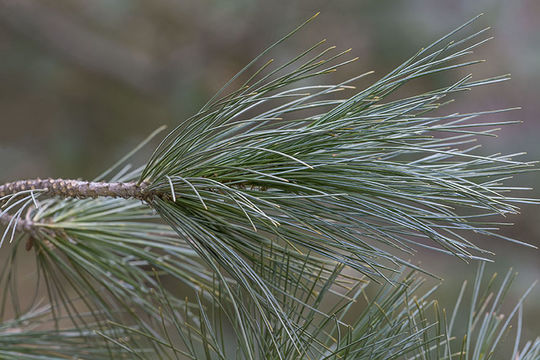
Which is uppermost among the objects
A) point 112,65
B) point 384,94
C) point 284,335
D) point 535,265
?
point 112,65

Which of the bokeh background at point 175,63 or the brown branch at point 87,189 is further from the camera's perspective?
the bokeh background at point 175,63

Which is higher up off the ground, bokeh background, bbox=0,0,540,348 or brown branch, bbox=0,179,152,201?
bokeh background, bbox=0,0,540,348

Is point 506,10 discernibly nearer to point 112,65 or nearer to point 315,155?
point 112,65

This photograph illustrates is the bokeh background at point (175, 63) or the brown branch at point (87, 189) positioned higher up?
the bokeh background at point (175, 63)

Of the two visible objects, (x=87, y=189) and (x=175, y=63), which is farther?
(x=175, y=63)

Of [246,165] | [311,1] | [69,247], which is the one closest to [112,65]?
[311,1]

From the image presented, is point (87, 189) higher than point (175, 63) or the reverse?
the reverse

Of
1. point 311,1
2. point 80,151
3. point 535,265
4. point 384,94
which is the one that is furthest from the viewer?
point 80,151

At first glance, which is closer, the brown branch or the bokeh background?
the brown branch
